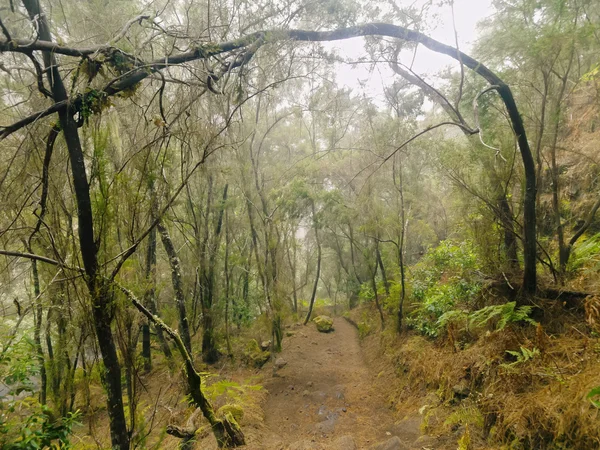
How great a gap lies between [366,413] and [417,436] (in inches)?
77.8

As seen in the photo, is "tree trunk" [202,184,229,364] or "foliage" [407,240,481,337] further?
"tree trunk" [202,184,229,364]

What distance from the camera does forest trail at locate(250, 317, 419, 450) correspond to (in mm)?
5226

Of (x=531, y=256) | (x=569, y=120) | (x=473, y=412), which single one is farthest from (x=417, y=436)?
(x=569, y=120)

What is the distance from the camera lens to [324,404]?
6.95 meters

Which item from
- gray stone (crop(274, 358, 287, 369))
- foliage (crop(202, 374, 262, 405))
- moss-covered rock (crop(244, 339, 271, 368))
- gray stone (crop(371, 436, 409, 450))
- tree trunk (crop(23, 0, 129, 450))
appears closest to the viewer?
tree trunk (crop(23, 0, 129, 450))

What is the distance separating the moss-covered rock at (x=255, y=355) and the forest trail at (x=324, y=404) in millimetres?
554

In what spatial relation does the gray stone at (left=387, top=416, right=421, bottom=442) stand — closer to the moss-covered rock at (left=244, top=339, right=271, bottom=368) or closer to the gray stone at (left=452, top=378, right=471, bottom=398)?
the gray stone at (left=452, top=378, right=471, bottom=398)

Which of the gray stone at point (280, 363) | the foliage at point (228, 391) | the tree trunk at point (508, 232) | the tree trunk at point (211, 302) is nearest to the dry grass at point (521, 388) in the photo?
the tree trunk at point (508, 232)

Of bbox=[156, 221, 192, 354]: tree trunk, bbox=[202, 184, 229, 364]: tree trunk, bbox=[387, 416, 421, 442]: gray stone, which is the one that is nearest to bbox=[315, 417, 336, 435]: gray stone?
bbox=[387, 416, 421, 442]: gray stone

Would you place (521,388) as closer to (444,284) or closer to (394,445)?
(394,445)

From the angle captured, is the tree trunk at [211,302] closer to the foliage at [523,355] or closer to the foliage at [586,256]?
the foliage at [523,355]

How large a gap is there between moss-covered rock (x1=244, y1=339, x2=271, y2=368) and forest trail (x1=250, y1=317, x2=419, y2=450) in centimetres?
55

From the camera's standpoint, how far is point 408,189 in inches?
427

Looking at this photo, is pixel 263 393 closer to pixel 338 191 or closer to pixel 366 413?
pixel 366 413
